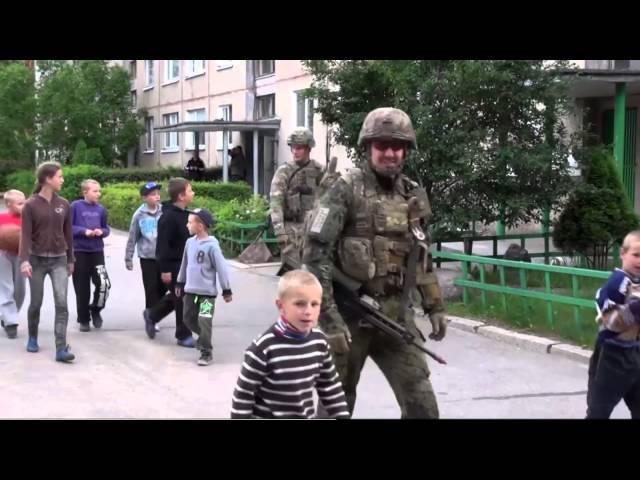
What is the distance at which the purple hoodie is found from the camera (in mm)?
9164

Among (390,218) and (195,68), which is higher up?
(195,68)

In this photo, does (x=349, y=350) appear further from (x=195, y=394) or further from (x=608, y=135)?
(x=608, y=135)

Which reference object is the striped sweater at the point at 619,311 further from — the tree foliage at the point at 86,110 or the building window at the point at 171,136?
the building window at the point at 171,136

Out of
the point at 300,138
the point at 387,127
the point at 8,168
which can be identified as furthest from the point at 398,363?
the point at 8,168

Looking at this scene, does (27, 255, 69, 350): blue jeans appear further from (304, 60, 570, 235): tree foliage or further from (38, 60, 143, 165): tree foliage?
(38, 60, 143, 165): tree foliage

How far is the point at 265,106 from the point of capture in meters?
30.1

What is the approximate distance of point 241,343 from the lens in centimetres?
866

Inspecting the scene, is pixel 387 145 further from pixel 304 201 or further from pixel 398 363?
pixel 304 201

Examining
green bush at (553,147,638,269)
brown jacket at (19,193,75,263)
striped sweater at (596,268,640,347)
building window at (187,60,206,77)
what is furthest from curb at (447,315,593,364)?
building window at (187,60,206,77)

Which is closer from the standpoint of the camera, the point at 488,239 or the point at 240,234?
the point at 488,239

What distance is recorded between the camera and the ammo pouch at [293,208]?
9.06 m

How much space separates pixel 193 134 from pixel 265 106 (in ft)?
17.3

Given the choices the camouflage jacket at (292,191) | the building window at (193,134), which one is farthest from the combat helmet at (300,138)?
the building window at (193,134)
